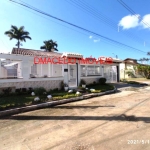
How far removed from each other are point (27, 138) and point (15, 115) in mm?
2618

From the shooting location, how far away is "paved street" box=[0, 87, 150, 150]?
3484mm

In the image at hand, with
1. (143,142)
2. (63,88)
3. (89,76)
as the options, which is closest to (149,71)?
(89,76)

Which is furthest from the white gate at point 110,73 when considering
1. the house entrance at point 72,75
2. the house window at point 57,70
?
the house window at point 57,70

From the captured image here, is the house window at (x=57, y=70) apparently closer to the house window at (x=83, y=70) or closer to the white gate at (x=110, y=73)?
the house window at (x=83, y=70)

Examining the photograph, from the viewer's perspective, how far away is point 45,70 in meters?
14.4

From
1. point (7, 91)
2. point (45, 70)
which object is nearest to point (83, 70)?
point (45, 70)

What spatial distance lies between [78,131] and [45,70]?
10.9 m

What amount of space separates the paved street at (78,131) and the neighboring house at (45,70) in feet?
16.0

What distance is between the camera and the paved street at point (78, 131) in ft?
11.4

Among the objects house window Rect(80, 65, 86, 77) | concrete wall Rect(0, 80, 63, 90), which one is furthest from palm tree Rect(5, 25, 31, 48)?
concrete wall Rect(0, 80, 63, 90)

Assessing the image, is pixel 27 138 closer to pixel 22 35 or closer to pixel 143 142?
pixel 143 142

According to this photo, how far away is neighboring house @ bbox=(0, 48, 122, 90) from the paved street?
4.89 metres

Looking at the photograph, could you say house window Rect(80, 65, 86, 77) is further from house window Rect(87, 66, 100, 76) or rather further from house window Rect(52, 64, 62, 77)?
house window Rect(52, 64, 62, 77)

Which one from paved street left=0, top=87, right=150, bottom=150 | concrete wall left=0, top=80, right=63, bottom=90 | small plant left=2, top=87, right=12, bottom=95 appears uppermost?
concrete wall left=0, top=80, right=63, bottom=90
